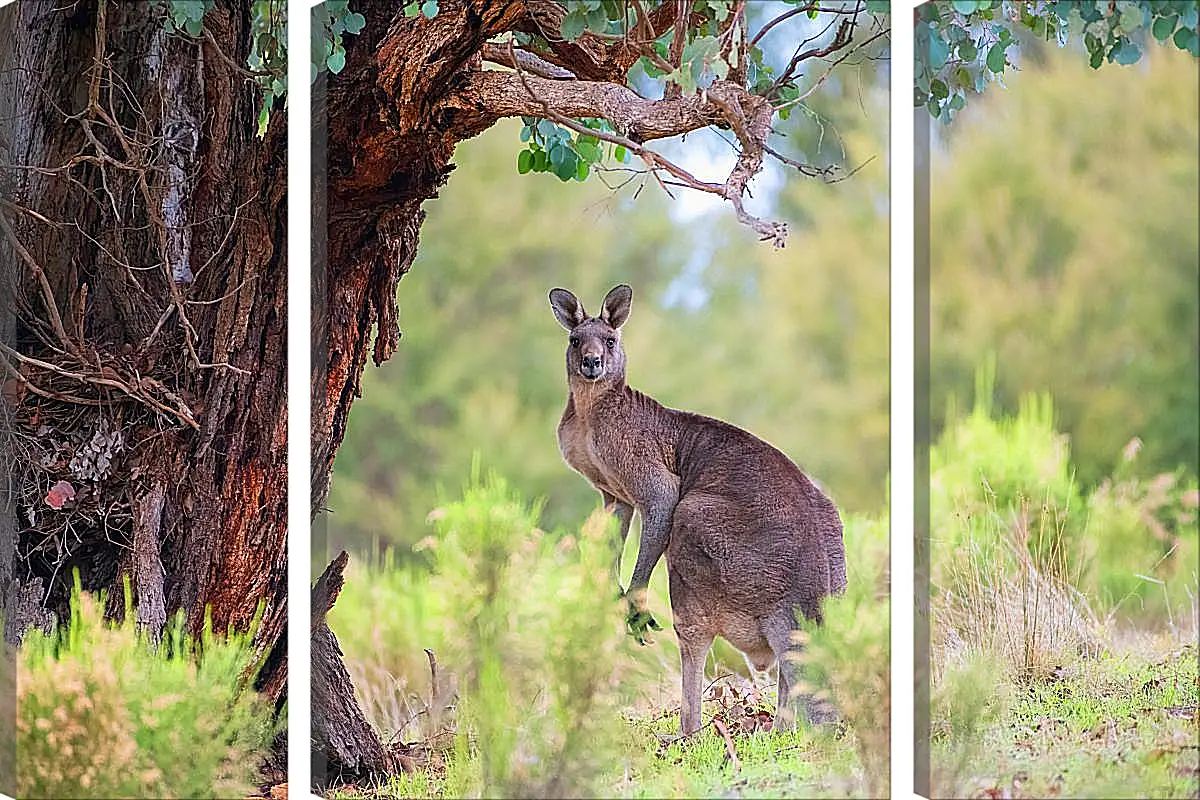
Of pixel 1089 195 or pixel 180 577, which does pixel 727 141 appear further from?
pixel 180 577

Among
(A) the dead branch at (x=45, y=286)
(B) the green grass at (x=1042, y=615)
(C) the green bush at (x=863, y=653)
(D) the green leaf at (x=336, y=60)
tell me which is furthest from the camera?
(A) the dead branch at (x=45, y=286)

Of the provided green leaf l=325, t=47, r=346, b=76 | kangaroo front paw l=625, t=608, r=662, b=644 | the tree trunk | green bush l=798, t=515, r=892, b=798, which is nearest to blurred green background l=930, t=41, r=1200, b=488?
green bush l=798, t=515, r=892, b=798

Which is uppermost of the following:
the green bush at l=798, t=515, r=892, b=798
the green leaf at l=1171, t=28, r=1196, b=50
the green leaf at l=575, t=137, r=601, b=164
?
the green leaf at l=1171, t=28, r=1196, b=50

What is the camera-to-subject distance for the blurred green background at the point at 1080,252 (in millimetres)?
1845

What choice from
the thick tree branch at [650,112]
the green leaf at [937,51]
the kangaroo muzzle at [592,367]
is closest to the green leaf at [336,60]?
the thick tree branch at [650,112]

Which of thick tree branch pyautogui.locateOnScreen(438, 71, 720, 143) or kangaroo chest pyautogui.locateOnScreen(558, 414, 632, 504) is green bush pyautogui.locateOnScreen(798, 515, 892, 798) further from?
thick tree branch pyautogui.locateOnScreen(438, 71, 720, 143)

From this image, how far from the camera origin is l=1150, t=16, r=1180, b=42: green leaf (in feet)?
6.07

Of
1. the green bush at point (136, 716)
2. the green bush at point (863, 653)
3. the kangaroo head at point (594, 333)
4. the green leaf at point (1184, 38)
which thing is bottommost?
the green bush at point (136, 716)

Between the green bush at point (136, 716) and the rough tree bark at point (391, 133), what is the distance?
19cm

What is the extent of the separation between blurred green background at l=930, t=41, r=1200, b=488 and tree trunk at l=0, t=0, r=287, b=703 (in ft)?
4.78

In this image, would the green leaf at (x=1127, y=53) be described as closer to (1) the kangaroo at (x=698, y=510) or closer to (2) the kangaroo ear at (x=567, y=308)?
(1) the kangaroo at (x=698, y=510)

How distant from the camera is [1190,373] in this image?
182 centimetres

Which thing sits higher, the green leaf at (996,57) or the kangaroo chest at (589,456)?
the green leaf at (996,57)

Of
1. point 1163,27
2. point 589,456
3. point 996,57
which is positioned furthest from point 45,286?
point 1163,27
